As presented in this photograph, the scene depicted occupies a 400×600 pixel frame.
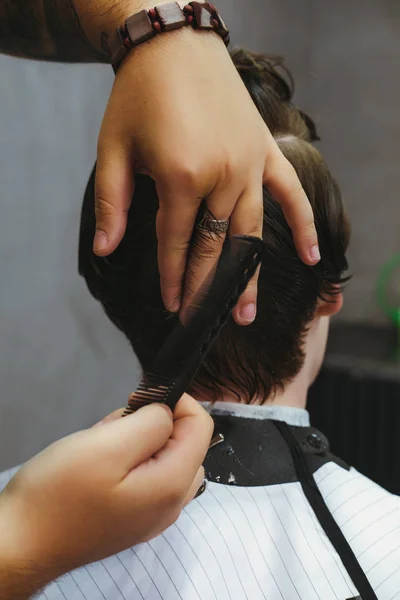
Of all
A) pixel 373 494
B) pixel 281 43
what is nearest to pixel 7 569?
pixel 373 494

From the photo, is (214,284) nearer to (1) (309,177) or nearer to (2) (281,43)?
(1) (309,177)

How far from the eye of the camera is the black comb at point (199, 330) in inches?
21.2

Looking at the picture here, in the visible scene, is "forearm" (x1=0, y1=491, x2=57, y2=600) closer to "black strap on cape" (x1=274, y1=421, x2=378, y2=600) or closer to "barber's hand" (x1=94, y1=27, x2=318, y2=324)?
"barber's hand" (x1=94, y1=27, x2=318, y2=324)

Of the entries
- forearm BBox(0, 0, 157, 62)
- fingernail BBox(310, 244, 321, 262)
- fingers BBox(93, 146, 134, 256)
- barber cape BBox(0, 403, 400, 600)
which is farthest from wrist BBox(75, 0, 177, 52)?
barber cape BBox(0, 403, 400, 600)

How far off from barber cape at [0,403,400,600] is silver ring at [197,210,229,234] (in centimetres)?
28

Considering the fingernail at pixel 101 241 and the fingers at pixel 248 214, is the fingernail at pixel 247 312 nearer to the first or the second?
the fingers at pixel 248 214

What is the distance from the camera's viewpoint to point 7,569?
45 cm

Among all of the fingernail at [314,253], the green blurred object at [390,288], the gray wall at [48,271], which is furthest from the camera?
the green blurred object at [390,288]

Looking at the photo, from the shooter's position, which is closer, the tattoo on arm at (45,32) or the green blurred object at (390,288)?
the tattoo on arm at (45,32)

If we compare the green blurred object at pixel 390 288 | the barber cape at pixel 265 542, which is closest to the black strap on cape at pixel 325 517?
the barber cape at pixel 265 542

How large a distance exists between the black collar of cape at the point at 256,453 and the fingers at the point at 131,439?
378mm

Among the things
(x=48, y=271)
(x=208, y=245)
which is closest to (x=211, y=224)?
(x=208, y=245)

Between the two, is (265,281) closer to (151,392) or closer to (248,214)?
(248,214)

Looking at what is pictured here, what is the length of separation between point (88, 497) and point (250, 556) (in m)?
0.40
